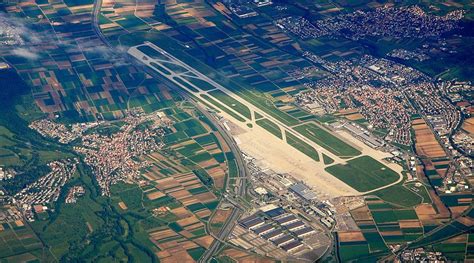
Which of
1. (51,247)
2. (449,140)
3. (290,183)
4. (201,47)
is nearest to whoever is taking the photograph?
(51,247)

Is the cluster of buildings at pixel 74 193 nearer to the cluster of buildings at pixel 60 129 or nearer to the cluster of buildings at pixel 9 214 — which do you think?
the cluster of buildings at pixel 9 214

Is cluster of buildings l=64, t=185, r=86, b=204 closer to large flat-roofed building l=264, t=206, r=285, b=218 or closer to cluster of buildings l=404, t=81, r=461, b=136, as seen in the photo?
large flat-roofed building l=264, t=206, r=285, b=218

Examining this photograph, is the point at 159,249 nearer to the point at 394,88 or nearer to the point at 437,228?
the point at 437,228

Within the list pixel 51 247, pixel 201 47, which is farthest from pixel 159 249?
pixel 201 47

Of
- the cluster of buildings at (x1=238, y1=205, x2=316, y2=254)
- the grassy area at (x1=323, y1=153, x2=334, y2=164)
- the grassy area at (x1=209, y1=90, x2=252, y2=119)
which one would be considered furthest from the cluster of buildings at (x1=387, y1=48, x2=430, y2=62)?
the cluster of buildings at (x1=238, y1=205, x2=316, y2=254)

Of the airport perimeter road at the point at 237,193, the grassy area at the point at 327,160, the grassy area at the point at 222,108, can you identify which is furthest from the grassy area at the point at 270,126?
the grassy area at the point at 327,160
